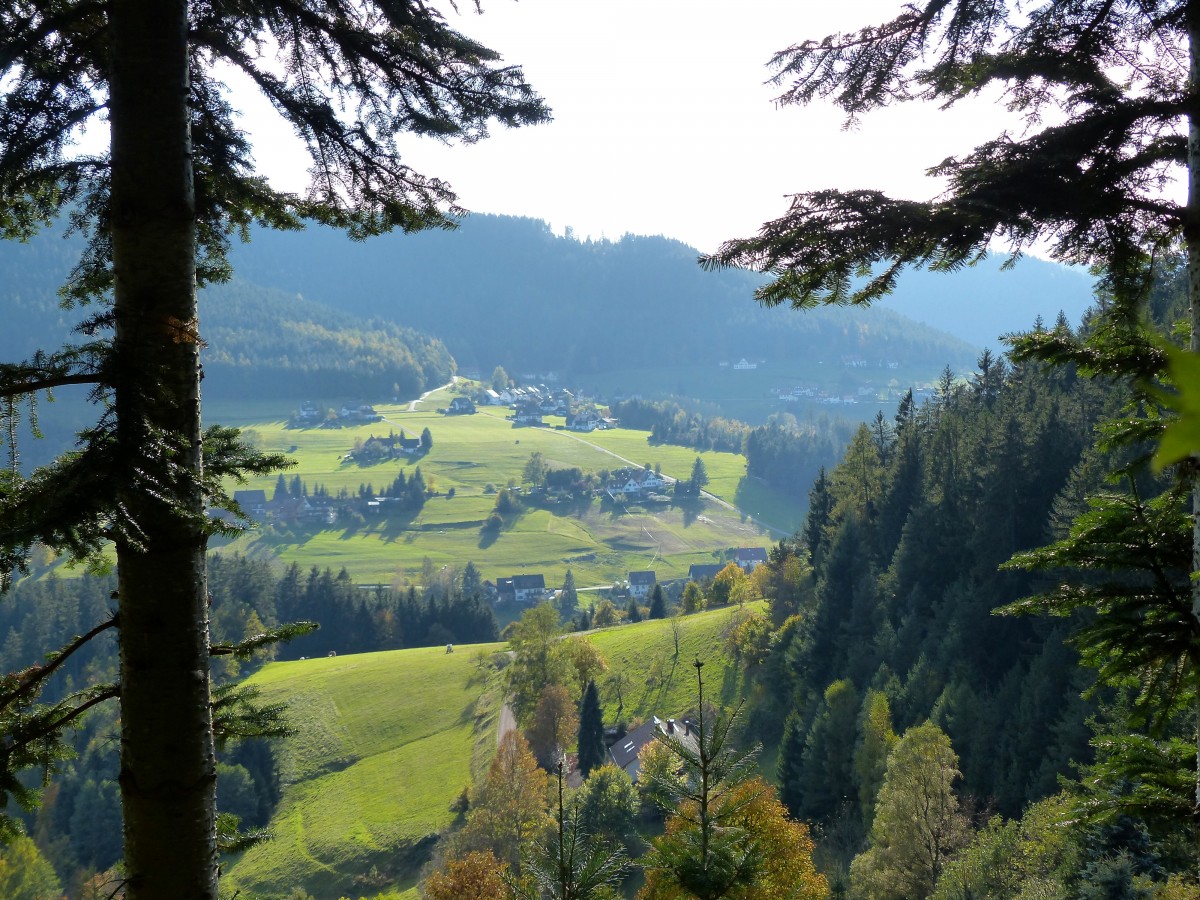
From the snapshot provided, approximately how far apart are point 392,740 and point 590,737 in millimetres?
21567

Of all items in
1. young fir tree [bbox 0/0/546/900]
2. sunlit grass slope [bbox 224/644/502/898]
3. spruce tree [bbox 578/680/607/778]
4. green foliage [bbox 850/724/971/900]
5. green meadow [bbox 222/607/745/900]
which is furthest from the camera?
spruce tree [bbox 578/680/607/778]

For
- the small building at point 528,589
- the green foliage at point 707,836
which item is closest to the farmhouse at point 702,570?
the small building at point 528,589

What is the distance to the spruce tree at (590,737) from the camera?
176ft

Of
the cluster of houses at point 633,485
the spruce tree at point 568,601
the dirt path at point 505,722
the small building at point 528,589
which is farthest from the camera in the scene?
the cluster of houses at point 633,485

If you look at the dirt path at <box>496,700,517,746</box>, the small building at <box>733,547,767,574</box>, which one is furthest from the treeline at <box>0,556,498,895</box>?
the small building at <box>733,547,767,574</box>

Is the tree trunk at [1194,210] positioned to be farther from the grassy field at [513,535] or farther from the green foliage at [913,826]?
the grassy field at [513,535]

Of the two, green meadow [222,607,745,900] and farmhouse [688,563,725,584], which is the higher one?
green meadow [222,607,745,900]

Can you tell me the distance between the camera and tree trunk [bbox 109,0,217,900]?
14.1 ft

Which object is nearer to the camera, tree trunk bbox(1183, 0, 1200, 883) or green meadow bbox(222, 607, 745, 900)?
tree trunk bbox(1183, 0, 1200, 883)

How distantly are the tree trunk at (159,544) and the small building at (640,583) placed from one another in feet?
432

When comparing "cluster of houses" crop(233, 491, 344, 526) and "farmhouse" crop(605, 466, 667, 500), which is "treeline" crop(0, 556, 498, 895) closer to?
"cluster of houses" crop(233, 491, 344, 526)

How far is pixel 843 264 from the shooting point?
18.5ft

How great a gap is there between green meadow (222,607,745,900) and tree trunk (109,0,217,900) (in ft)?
150

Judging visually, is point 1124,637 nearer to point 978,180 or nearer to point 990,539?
point 978,180
